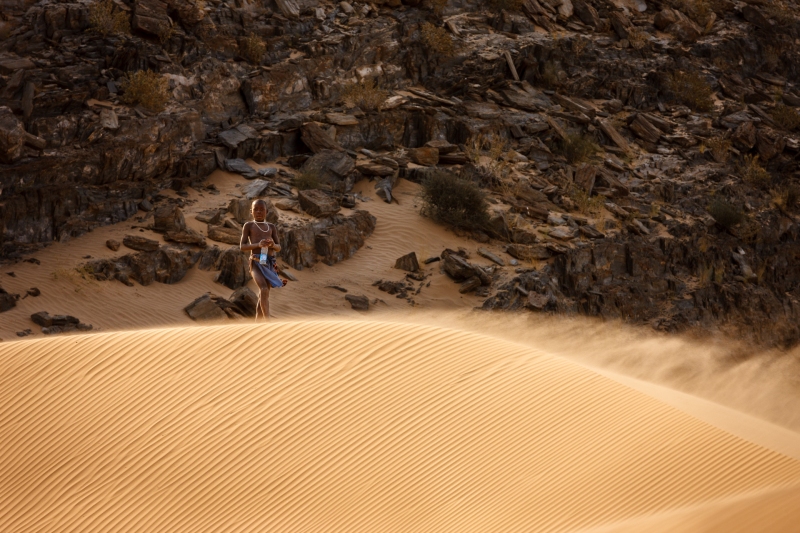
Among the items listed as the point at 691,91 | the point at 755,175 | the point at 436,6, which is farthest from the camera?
the point at 691,91

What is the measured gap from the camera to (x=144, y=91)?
1577 centimetres

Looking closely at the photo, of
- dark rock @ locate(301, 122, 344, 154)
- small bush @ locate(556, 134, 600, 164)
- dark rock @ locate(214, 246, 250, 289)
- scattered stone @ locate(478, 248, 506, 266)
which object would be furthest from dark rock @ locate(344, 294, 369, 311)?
small bush @ locate(556, 134, 600, 164)

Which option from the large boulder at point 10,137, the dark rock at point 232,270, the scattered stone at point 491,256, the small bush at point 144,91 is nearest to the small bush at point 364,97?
the small bush at point 144,91

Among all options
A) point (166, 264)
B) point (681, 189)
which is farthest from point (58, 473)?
point (681, 189)

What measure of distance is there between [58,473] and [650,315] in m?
12.2

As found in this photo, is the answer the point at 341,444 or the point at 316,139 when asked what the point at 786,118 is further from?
the point at 341,444

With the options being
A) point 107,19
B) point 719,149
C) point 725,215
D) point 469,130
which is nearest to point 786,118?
point 719,149

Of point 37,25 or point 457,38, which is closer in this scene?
point 37,25

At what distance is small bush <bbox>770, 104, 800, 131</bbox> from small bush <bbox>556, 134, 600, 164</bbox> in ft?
25.5

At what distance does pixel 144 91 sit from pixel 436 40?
8963 millimetres

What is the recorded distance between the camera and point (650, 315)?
1546 cm

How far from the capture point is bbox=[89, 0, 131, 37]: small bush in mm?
16938

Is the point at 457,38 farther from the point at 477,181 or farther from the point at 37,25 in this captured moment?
the point at 37,25

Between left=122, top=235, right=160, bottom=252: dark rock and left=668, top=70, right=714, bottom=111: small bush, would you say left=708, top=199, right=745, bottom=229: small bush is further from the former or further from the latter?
left=122, top=235, right=160, bottom=252: dark rock
